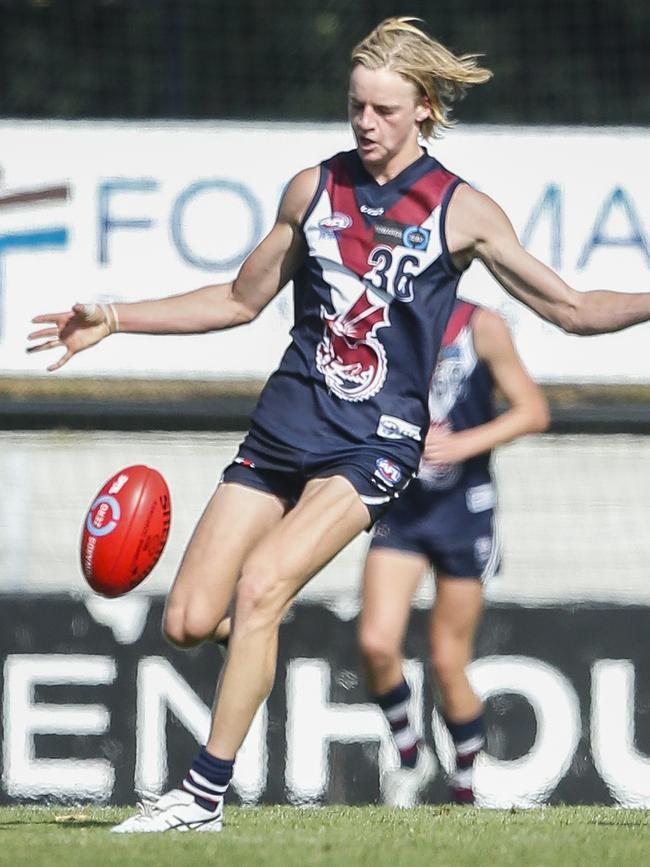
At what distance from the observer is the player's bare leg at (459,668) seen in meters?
6.81

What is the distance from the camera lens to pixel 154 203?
29.7ft

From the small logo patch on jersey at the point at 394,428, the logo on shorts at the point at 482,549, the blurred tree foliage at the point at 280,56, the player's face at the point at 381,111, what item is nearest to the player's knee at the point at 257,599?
the small logo patch on jersey at the point at 394,428

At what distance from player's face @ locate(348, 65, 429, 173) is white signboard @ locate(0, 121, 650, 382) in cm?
378

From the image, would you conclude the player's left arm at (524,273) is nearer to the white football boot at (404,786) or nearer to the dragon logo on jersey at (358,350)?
the dragon logo on jersey at (358,350)

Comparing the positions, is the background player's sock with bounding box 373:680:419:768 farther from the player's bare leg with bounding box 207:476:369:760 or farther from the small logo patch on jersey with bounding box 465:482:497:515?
the player's bare leg with bounding box 207:476:369:760

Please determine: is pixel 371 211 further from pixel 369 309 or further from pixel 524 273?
pixel 524 273

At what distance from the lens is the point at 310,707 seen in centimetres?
805

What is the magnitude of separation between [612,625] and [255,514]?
3.32 metres

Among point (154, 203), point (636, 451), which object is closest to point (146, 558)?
point (154, 203)

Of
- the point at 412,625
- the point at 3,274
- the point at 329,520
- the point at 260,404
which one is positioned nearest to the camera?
the point at 329,520

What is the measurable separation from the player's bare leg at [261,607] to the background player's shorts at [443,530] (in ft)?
6.16

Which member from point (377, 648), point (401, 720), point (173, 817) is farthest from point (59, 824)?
point (401, 720)

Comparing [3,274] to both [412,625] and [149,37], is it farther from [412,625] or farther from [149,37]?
[412,625]

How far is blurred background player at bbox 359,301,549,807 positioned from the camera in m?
6.79
